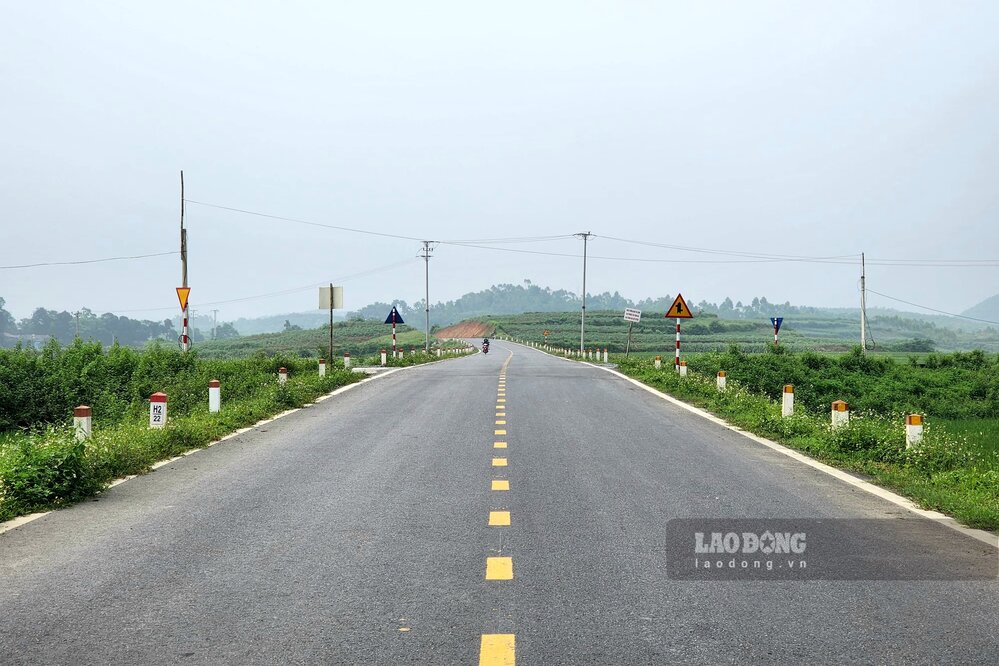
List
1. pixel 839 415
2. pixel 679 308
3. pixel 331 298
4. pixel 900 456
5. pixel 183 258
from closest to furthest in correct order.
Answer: pixel 900 456 → pixel 839 415 → pixel 679 308 → pixel 331 298 → pixel 183 258

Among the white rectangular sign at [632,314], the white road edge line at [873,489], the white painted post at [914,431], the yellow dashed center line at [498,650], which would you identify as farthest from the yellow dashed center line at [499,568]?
the white rectangular sign at [632,314]

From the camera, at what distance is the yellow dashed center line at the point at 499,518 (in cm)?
691

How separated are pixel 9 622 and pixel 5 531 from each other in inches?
109

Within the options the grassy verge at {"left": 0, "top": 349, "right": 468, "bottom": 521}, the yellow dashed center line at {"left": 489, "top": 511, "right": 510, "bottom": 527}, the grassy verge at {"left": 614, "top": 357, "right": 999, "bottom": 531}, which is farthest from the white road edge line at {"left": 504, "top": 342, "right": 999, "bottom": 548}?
the grassy verge at {"left": 0, "top": 349, "right": 468, "bottom": 521}

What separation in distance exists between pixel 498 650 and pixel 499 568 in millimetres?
1473

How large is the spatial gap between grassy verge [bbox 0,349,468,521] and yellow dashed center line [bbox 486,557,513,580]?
189 inches

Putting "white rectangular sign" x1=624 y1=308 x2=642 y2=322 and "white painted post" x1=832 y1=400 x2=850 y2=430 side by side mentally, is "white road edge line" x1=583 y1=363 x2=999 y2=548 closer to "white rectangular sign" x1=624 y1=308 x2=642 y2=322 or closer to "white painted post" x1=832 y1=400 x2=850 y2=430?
"white painted post" x1=832 y1=400 x2=850 y2=430

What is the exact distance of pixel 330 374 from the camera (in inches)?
1054

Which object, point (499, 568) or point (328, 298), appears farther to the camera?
point (328, 298)

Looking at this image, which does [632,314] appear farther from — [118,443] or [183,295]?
[118,443]

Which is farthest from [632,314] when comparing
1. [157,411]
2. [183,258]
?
[157,411]

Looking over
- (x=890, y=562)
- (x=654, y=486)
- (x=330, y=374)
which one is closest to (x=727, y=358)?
(x=330, y=374)

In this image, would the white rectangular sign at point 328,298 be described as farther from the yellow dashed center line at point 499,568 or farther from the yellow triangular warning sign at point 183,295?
the yellow dashed center line at point 499,568

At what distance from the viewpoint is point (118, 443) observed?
1033cm
